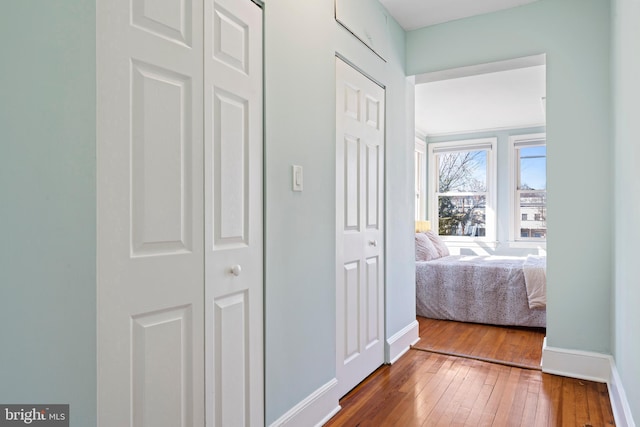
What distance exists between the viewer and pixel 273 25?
177 centimetres

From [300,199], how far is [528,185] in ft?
18.3

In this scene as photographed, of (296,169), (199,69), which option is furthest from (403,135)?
(199,69)

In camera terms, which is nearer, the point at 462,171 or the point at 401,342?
the point at 401,342

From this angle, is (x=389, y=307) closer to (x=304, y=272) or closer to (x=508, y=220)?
(x=304, y=272)

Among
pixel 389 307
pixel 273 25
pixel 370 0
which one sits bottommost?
pixel 389 307

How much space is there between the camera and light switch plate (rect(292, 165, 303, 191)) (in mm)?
1900

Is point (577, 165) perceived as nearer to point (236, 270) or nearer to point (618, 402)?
point (618, 402)

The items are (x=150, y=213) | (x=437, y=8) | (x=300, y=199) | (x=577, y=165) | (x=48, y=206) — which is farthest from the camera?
(x=437, y=8)

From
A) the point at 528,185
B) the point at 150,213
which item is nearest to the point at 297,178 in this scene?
the point at 150,213

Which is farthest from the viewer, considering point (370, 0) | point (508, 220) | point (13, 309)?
point (508, 220)

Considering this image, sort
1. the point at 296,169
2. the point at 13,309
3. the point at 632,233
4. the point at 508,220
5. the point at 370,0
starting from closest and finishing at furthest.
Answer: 1. the point at 13,309
2. the point at 632,233
3. the point at 296,169
4. the point at 370,0
5. the point at 508,220

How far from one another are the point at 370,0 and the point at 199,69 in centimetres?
174

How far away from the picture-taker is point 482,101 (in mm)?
5086

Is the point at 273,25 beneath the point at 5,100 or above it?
above
